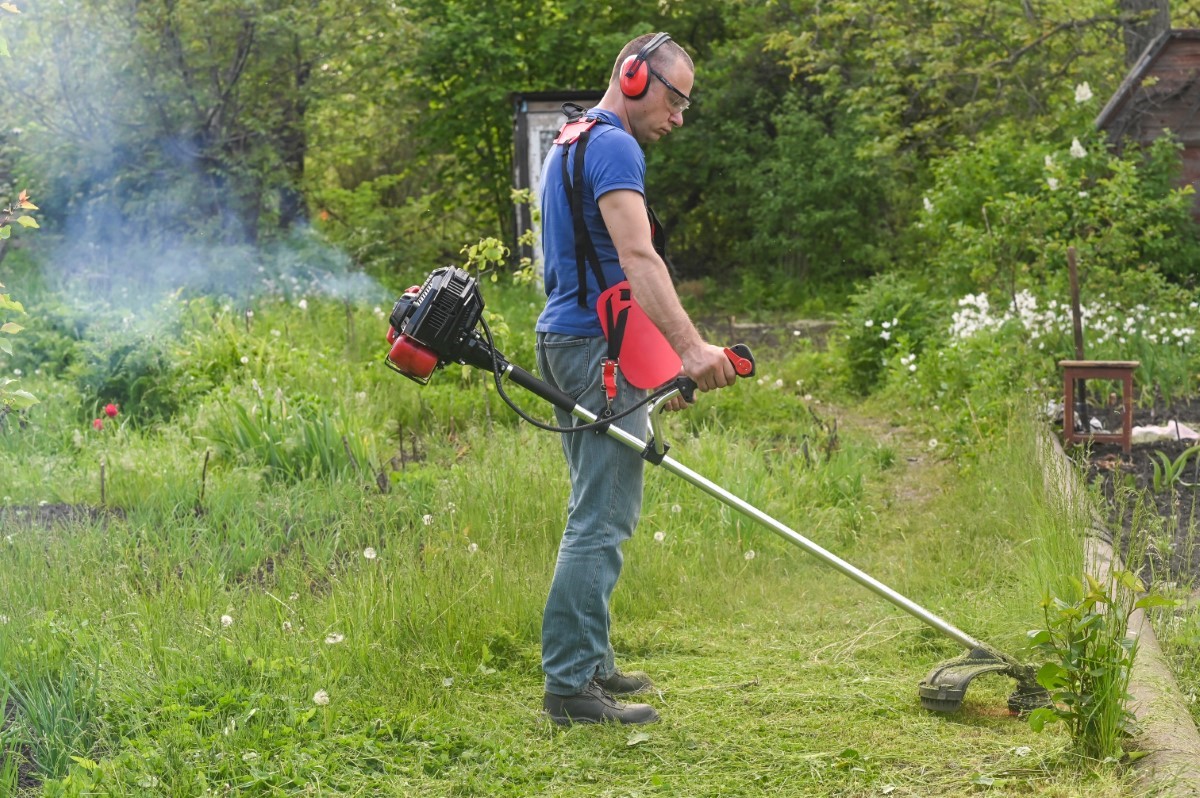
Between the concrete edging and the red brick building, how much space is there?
6.53 meters

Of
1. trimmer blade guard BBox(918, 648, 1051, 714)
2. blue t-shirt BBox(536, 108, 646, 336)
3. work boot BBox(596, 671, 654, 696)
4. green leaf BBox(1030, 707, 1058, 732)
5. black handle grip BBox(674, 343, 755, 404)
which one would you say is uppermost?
blue t-shirt BBox(536, 108, 646, 336)

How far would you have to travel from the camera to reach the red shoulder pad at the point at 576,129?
3533mm

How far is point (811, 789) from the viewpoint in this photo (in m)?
3.41

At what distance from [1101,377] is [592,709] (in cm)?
338

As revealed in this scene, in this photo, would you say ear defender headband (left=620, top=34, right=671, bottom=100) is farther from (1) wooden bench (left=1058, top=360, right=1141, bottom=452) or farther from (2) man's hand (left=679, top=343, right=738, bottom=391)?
(1) wooden bench (left=1058, top=360, right=1141, bottom=452)

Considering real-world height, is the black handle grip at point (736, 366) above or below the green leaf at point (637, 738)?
above

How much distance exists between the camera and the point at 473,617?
4391 mm

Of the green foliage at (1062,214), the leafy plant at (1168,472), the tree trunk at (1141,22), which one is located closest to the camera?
the leafy plant at (1168,472)

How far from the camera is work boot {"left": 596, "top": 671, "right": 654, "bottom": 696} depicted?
4.09 metres

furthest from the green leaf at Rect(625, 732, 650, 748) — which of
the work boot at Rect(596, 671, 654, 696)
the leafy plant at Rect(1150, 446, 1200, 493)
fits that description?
the leafy plant at Rect(1150, 446, 1200, 493)

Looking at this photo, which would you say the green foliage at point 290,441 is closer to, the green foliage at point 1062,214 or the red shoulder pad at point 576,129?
the red shoulder pad at point 576,129

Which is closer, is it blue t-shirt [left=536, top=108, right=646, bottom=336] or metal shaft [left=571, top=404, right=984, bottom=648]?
blue t-shirt [left=536, top=108, right=646, bottom=336]

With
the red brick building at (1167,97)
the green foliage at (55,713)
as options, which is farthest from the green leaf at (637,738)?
the red brick building at (1167,97)

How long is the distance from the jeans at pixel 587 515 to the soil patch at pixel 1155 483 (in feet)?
5.26
